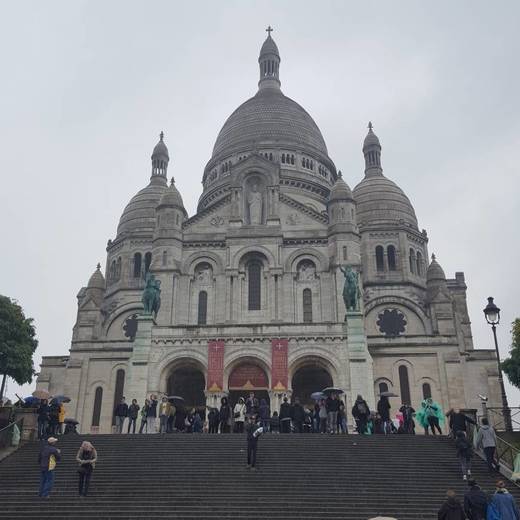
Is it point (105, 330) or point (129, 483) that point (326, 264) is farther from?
point (129, 483)

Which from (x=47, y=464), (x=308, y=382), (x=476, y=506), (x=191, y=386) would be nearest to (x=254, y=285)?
(x=308, y=382)

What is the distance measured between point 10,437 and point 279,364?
49.8ft

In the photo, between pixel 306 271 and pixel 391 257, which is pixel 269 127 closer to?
pixel 391 257

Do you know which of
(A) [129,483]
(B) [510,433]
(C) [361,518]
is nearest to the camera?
(C) [361,518]

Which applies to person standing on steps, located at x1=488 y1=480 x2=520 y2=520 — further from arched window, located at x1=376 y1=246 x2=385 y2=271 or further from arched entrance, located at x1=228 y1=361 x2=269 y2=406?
arched window, located at x1=376 y1=246 x2=385 y2=271

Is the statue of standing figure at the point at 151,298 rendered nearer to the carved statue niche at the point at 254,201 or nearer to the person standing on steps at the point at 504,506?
the carved statue niche at the point at 254,201

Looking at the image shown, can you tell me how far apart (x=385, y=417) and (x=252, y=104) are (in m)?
45.2

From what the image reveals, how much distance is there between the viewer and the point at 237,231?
140ft

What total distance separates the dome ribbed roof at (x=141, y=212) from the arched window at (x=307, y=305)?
18357 millimetres

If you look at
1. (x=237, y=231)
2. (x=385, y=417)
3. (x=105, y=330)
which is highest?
(x=237, y=231)

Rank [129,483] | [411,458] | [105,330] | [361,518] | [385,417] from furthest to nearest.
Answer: [105,330], [385,417], [411,458], [129,483], [361,518]

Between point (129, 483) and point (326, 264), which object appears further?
point (326, 264)

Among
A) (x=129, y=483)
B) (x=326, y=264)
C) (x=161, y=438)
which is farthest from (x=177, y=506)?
(x=326, y=264)

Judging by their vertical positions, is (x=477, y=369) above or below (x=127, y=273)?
below
